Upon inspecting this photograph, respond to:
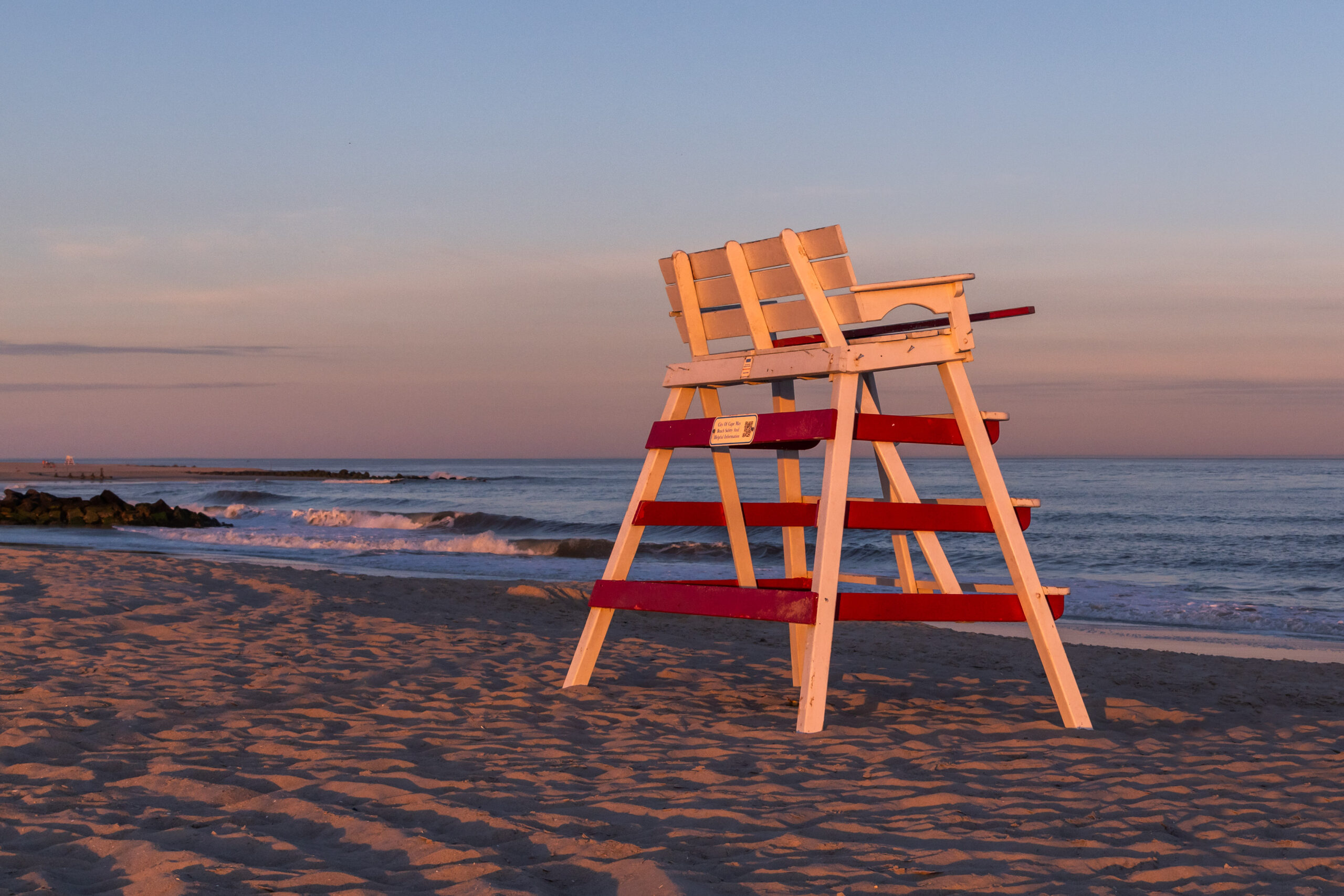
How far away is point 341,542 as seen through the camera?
80.1 ft

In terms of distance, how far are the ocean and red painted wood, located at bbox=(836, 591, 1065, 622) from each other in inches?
370

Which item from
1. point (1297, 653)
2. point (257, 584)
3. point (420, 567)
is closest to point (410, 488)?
point (420, 567)

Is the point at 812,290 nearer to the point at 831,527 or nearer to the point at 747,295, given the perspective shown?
the point at 747,295

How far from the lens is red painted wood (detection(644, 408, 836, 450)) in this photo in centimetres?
441

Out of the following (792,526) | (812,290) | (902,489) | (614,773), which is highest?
(812,290)

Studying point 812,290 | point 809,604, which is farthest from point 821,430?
point 809,604

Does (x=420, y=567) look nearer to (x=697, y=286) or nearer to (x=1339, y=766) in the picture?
(x=697, y=286)

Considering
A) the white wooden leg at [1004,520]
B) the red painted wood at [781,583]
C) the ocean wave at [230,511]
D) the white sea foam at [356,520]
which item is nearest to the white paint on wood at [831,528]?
the white wooden leg at [1004,520]

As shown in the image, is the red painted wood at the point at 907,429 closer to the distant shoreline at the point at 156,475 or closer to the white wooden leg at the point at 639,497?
the white wooden leg at the point at 639,497

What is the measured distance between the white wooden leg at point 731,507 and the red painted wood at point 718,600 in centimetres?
43

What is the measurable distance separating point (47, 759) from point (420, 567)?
47.3ft

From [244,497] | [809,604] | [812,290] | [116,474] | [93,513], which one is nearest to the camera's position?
[809,604]

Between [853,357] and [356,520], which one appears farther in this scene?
[356,520]

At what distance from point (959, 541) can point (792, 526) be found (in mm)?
20231
